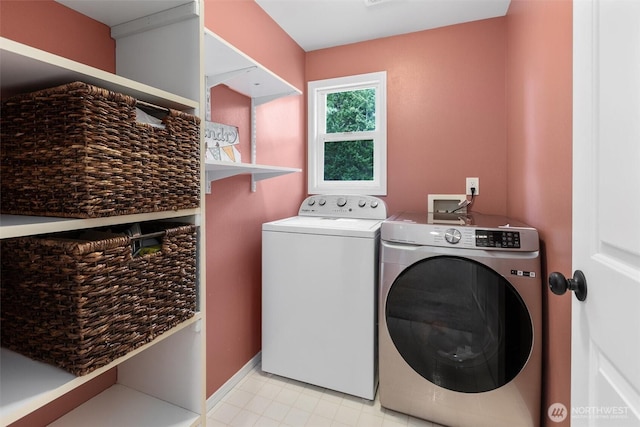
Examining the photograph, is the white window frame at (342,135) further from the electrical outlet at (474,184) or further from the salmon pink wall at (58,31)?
the salmon pink wall at (58,31)

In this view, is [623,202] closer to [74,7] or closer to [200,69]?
[200,69]

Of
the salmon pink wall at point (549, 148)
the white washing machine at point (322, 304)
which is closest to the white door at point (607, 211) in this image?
the salmon pink wall at point (549, 148)

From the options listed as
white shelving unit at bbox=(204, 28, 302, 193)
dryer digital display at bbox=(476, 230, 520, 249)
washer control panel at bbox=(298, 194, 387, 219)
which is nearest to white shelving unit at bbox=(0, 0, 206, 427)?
white shelving unit at bbox=(204, 28, 302, 193)

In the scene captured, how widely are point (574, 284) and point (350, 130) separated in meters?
1.99

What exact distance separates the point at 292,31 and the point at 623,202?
2.24 m

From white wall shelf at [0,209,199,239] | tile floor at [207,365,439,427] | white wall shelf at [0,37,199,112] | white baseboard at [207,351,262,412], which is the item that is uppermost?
white wall shelf at [0,37,199,112]

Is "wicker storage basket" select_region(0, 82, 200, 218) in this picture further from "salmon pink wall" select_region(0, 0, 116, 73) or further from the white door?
the white door

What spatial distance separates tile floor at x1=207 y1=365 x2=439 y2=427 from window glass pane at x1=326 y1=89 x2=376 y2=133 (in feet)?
6.30

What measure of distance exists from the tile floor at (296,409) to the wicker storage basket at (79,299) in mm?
1050

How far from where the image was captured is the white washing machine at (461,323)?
4.28 feet

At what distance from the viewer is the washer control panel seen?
218 centimetres

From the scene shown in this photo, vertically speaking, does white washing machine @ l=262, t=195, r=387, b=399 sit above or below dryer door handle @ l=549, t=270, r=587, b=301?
below

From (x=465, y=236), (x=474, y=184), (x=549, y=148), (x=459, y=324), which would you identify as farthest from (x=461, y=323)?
(x=474, y=184)

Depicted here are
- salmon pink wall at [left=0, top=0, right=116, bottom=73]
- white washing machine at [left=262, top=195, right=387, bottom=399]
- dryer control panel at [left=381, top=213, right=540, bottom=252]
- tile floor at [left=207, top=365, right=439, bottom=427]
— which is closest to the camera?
salmon pink wall at [left=0, top=0, right=116, bottom=73]
